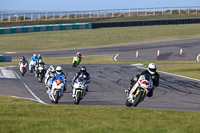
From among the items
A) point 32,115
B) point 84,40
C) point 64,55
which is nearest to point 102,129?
point 32,115

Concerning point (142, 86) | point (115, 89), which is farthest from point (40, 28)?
point (142, 86)

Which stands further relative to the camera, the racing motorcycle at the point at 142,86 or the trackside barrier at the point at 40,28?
the trackside barrier at the point at 40,28

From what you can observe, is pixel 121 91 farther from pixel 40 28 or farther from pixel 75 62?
pixel 40 28

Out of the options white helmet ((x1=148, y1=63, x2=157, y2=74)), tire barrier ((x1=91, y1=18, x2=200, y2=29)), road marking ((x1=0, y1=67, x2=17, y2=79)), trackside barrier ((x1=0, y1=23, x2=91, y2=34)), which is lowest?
road marking ((x1=0, y1=67, x2=17, y2=79))

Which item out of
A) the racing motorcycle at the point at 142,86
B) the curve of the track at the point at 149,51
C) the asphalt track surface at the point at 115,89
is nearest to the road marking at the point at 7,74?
the asphalt track surface at the point at 115,89

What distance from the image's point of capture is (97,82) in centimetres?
2562

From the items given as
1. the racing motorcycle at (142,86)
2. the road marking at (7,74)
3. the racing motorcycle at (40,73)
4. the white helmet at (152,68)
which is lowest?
the road marking at (7,74)

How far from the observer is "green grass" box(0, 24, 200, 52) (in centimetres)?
5597

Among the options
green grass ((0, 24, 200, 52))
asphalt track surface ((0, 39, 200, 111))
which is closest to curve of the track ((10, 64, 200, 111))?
asphalt track surface ((0, 39, 200, 111))

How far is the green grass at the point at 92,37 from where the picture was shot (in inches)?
2203

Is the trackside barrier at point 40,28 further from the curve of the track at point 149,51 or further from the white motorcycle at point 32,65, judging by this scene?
the white motorcycle at point 32,65

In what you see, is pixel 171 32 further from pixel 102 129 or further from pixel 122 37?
pixel 102 129

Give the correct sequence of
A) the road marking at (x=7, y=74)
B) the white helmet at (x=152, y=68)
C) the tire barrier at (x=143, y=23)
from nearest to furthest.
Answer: the white helmet at (x=152, y=68), the road marking at (x=7, y=74), the tire barrier at (x=143, y=23)

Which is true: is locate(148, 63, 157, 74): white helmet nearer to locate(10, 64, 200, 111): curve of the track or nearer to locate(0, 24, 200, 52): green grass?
Answer: locate(10, 64, 200, 111): curve of the track
